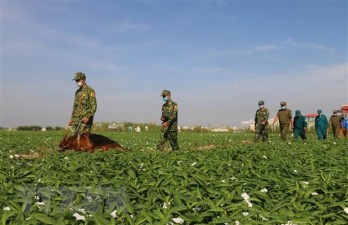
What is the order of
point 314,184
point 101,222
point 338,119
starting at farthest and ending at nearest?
point 338,119 < point 314,184 < point 101,222

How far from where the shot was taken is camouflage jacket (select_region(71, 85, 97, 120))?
39.1ft

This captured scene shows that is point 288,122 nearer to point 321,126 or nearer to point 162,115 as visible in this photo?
point 321,126

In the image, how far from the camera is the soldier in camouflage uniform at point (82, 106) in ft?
38.9

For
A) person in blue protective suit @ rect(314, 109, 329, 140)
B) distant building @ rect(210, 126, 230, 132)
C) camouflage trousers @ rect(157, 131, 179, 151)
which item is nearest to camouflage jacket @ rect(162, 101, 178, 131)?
camouflage trousers @ rect(157, 131, 179, 151)

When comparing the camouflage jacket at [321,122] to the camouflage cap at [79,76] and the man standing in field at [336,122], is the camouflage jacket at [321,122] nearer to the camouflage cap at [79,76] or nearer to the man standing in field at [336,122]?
the man standing in field at [336,122]

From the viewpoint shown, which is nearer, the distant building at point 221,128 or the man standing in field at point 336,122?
the man standing in field at point 336,122

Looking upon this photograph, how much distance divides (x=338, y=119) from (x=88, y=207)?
23.3 metres

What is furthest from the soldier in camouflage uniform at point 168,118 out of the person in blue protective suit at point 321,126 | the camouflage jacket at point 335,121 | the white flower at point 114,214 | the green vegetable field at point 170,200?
the camouflage jacket at point 335,121

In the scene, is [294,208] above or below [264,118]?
below

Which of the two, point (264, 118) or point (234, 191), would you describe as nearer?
point (234, 191)

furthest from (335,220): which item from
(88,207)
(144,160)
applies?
(144,160)

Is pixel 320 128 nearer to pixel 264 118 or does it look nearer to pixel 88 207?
pixel 264 118

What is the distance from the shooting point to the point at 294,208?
410 centimetres

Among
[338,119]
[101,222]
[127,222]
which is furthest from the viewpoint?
[338,119]
